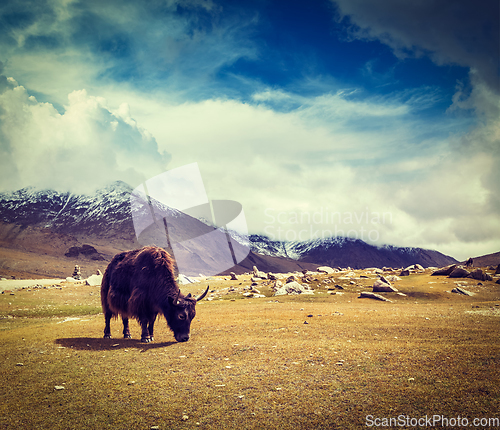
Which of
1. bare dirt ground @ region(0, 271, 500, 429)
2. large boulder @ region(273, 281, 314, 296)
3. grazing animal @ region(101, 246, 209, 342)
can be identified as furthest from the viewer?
large boulder @ region(273, 281, 314, 296)

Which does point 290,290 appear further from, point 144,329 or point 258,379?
point 258,379

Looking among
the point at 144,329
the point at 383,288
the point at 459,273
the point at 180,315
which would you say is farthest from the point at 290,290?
the point at 459,273

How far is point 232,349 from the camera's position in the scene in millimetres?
10180

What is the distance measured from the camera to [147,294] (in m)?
12.5

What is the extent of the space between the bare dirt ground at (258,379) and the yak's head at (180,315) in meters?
0.48

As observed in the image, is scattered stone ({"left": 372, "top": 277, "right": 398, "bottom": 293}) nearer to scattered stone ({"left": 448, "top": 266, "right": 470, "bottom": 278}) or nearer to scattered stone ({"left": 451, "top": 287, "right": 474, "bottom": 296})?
scattered stone ({"left": 451, "top": 287, "right": 474, "bottom": 296})

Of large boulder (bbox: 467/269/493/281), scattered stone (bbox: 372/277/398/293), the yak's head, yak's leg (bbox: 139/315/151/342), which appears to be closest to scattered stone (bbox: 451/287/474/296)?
scattered stone (bbox: 372/277/398/293)

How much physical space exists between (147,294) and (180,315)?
199 cm

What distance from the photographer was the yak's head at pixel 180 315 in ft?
38.0

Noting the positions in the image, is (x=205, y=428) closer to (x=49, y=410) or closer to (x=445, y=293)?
(x=49, y=410)

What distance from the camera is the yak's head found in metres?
11.6

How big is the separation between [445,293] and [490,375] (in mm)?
26337

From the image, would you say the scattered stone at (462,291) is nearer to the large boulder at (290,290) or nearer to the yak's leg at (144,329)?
the large boulder at (290,290)

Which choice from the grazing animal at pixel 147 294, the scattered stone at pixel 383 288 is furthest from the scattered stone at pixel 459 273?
the grazing animal at pixel 147 294
